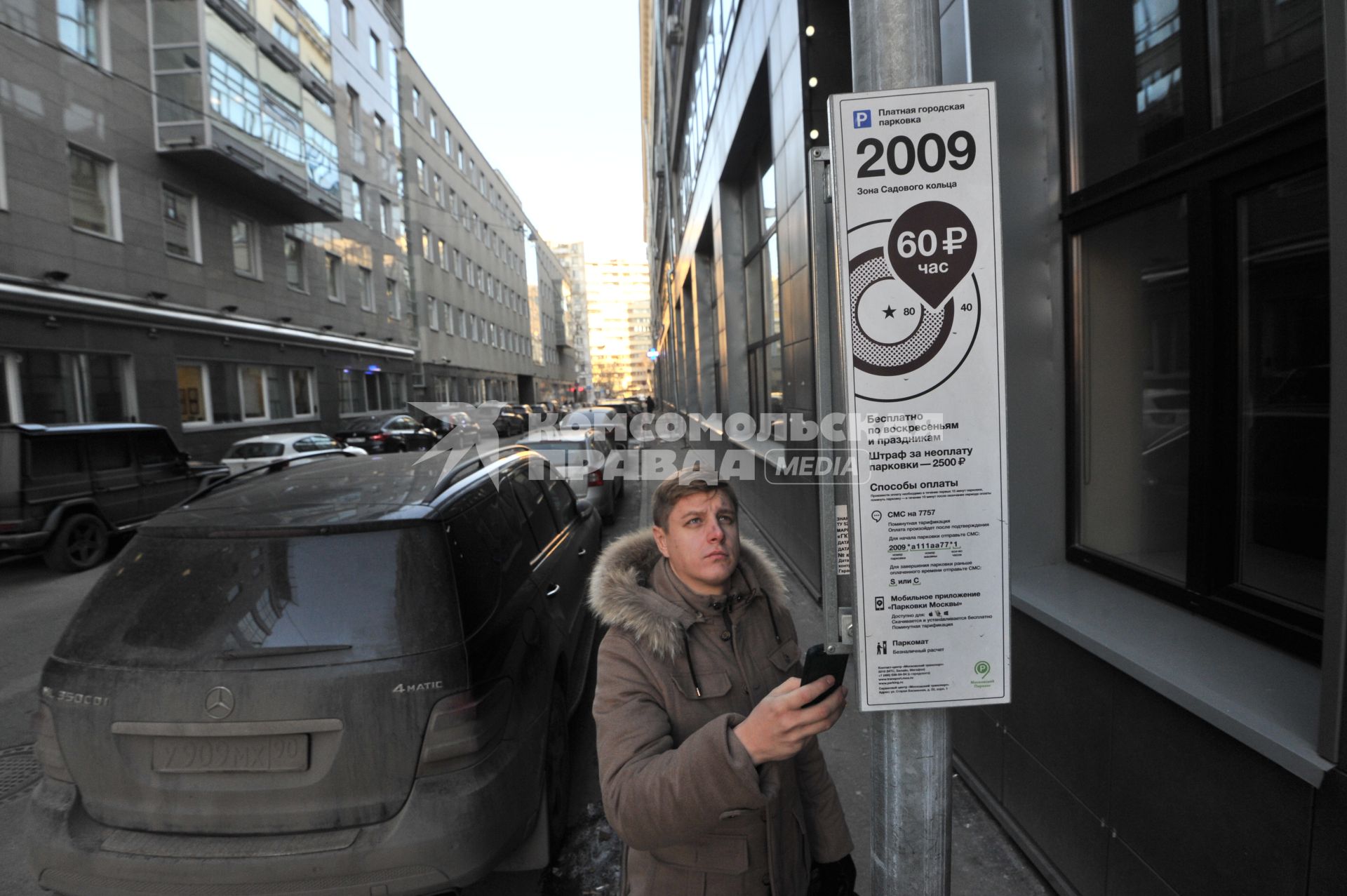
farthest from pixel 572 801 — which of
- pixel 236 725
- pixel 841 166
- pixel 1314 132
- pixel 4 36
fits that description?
pixel 4 36

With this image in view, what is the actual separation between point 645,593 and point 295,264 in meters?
28.1

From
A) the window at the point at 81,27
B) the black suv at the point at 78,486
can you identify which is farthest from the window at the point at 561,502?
the window at the point at 81,27

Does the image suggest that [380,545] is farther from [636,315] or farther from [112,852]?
[636,315]

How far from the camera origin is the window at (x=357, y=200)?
2986cm

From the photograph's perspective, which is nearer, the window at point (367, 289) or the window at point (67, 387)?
the window at point (67, 387)

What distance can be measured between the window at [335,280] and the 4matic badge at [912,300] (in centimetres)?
2993

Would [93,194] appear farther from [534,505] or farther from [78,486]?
[534,505]

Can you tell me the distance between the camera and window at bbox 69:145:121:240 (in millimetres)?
16000

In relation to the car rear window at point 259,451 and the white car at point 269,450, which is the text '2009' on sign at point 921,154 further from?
the car rear window at point 259,451

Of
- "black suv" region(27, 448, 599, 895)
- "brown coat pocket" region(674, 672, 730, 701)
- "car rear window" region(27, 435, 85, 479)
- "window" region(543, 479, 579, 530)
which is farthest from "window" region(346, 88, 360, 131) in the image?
"brown coat pocket" region(674, 672, 730, 701)

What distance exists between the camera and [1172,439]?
265cm

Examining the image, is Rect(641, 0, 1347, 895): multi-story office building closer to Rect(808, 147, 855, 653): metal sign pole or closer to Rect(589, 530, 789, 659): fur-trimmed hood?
Rect(808, 147, 855, 653): metal sign pole

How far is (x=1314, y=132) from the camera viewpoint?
1.88 meters

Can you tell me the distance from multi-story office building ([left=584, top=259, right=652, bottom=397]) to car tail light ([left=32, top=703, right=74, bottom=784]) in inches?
5515
